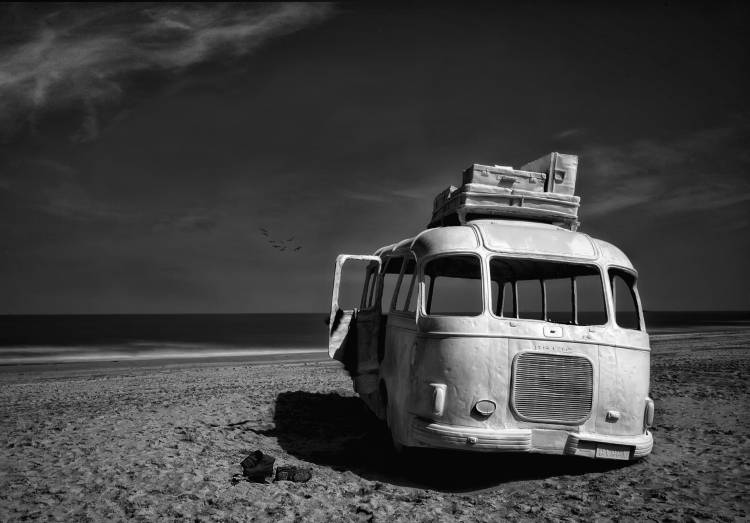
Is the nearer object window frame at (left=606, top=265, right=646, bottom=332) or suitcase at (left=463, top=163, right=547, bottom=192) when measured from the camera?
window frame at (left=606, top=265, right=646, bottom=332)

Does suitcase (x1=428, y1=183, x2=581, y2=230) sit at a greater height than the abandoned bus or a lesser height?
greater

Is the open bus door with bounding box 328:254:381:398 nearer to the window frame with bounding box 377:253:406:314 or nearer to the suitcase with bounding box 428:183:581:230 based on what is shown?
the window frame with bounding box 377:253:406:314

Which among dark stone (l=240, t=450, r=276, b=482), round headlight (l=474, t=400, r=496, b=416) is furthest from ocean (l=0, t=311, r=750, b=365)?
round headlight (l=474, t=400, r=496, b=416)

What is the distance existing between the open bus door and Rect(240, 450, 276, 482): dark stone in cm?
208

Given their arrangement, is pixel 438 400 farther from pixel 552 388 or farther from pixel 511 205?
pixel 511 205

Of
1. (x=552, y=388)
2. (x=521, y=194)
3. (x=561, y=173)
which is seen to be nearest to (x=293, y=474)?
(x=552, y=388)

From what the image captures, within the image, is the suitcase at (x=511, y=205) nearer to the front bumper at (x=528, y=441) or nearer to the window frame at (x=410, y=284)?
the window frame at (x=410, y=284)

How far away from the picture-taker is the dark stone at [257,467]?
567 centimetres

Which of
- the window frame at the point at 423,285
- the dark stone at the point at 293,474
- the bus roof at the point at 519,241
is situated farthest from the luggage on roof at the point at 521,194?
the dark stone at the point at 293,474

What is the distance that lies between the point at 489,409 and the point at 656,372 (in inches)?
440

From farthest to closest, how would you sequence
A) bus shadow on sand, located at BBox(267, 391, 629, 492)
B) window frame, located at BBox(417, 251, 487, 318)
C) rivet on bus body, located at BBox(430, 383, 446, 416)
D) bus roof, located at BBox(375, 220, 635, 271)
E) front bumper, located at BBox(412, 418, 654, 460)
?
bus shadow on sand, located at BBox(267, 391, 629, 492) → bus roof, located at BBox(375, 220, 635, 271) → window frame, located at BBox(417, 251, 487, 318) → rivet on bus body, located at BBox(430, 383, 446, 416) → front bumper, located at BBox(412, 418, 654, 460)

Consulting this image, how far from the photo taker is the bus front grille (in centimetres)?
539

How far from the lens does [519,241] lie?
5926mm

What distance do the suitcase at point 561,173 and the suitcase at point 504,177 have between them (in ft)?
0.32
